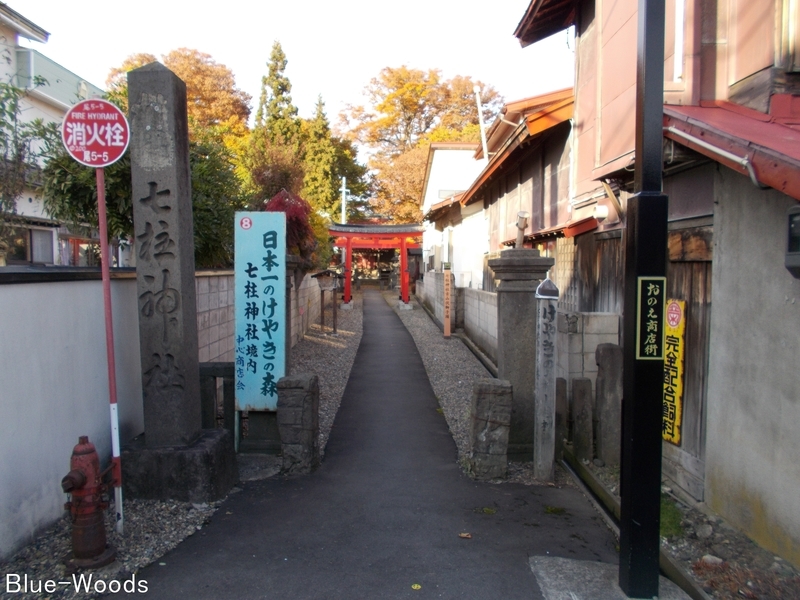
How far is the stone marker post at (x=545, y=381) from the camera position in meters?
5.93

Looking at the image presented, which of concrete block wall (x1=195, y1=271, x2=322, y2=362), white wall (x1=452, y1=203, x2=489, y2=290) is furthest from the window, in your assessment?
white wall (x1=452, y1=203, x2=489, y2=290)

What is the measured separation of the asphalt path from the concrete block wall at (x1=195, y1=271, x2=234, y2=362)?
6.93 ft

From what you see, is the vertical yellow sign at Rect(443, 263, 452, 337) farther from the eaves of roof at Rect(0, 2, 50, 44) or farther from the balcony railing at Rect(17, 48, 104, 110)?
the eaves of roof at Rect(0, 2, 50, 44)

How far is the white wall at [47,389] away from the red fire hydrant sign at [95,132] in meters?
1.02

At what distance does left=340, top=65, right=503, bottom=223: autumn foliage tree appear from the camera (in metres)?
37.3

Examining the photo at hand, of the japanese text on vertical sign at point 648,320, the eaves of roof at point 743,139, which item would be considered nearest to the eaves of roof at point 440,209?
the eaves of roof at point 743,139

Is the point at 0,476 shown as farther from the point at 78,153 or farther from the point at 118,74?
the point at 118,74

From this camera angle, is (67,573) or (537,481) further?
(537,481)

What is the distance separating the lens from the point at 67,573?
3.91 meters

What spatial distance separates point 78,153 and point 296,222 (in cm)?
907

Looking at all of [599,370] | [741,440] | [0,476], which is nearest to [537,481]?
[599,370]

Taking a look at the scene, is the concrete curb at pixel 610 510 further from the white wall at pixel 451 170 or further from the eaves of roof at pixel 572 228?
the white wall at pixel 451 170

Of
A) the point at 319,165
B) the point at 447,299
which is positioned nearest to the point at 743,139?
the point at 447,299

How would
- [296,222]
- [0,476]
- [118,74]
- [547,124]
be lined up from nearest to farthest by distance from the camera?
[0,476]
[547,124]
[296,222]
[118,74]
